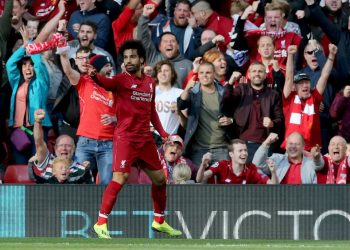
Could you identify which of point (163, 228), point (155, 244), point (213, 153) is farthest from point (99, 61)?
point (155, 244)

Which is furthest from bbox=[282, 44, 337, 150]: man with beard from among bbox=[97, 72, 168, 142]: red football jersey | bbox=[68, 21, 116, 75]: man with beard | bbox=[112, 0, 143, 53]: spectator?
bbox=[97, 72, 168, 142]: red football jersey

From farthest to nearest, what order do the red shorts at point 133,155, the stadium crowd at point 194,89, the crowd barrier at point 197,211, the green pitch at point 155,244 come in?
the stadium crowd at point 194,89 → the crowd barrier at point 197,211 → the red shorts at point 133,155 → the green pitch at point 155,244

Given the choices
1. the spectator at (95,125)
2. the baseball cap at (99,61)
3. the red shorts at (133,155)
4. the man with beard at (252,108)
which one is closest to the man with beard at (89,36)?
the baseball cap at (99,61)

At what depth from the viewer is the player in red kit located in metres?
13.3

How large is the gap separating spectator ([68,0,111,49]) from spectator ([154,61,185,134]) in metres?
1.62

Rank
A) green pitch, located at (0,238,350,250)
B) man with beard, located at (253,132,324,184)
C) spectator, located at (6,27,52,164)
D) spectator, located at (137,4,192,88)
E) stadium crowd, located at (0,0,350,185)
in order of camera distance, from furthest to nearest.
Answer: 1. spectator, located at (137,4,192,88)
2. spectator, located at (6,27,52,164)
3. stadium crowd, located at (0,0,350,185)
4. man with beard, located at (253,132,324,184)
5. green pitch, located at (0,238,350,250)

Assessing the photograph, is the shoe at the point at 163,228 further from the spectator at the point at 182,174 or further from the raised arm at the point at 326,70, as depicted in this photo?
the raised arm at the point at 326,70

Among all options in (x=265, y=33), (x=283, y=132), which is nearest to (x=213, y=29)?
(x=265, y=33)

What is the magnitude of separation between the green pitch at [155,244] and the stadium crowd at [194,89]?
229 centimetres

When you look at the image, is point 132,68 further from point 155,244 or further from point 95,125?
point 95,125

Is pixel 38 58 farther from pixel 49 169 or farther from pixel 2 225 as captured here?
pixel 2 225

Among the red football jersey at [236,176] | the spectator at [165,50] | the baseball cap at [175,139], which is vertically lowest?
the red football jersey at [236,176]

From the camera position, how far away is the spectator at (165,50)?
57.0 feet

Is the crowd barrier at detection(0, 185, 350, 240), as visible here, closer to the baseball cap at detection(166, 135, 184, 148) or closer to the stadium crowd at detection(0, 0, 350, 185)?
the stadium crowd at detection(0, 0, 350, 185)
